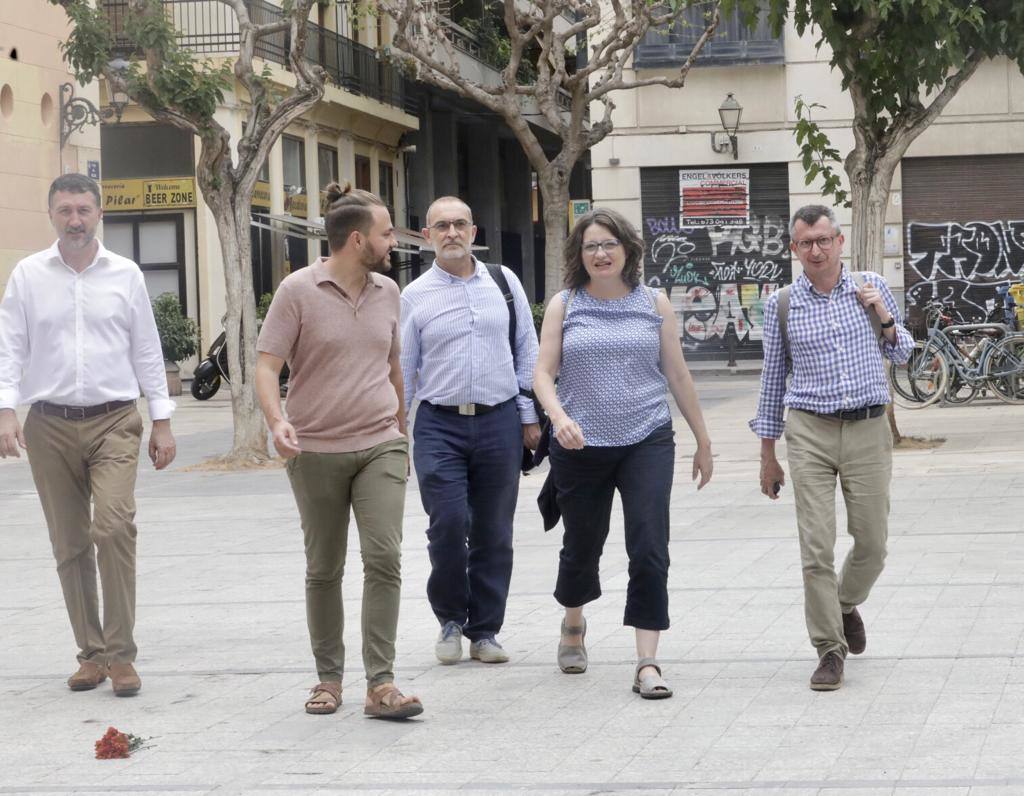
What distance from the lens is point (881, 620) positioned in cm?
789

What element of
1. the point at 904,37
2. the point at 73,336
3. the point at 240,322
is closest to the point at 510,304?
the point at 73,336

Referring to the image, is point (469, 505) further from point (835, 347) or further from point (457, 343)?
point (835, 347)

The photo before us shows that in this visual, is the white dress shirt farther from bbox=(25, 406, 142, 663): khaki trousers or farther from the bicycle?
the bicycle

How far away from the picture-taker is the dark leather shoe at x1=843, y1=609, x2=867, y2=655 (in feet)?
23.2

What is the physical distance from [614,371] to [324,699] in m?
1.56

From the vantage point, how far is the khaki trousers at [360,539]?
6.41 meters

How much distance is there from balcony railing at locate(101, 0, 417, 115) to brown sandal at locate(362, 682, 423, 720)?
78.9 ft

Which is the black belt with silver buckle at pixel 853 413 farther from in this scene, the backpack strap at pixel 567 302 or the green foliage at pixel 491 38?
the green foliage at pixel 491 38

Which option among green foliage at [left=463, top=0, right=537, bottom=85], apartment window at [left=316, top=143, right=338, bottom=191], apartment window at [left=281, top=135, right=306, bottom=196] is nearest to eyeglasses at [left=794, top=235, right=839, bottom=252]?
apartment window at [left=281, top=135, right=306, bottom=196]

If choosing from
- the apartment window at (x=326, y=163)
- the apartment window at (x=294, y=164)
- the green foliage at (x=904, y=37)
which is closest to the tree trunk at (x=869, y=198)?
the green foliage at (x=904, y=37)

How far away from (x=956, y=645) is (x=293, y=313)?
2864mm

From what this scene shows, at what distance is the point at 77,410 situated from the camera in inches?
282

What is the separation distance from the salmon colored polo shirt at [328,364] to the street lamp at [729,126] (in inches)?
924

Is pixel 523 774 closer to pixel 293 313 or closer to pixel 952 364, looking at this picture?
pixel 293 313
